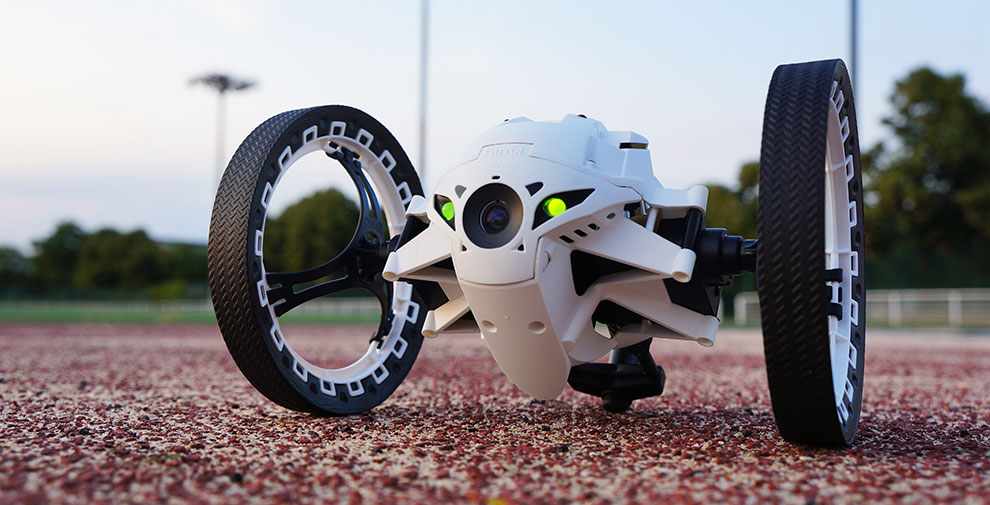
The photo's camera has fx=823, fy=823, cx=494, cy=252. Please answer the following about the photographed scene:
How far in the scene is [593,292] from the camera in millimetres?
4020

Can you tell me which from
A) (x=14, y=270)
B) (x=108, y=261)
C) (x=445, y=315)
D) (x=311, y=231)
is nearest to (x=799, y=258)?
(x=445, y=315)

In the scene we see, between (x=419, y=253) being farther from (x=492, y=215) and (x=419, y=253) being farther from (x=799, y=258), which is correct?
(x=799, y=258)

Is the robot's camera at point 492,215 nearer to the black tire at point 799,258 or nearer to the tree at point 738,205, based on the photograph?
the black tire at point 799,258

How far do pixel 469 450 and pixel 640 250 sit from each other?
1187mm

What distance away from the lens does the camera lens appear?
3.80 m

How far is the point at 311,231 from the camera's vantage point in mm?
48844

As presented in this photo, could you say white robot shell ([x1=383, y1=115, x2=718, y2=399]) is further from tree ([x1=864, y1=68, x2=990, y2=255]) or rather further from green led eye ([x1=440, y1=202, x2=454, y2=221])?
tree ([x1=864, y1=68, x2=990, y2=255])

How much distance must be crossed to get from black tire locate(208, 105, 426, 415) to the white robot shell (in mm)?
713

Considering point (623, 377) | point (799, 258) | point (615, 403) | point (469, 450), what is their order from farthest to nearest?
point (615, 403)
point (623, 377)
point (469, 450)
point (799, 258)

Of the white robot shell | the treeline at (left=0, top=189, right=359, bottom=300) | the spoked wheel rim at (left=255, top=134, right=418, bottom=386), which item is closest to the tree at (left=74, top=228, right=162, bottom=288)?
the treeline at (left=0, top=189, right=359, bottom=300)

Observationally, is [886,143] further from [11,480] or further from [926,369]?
[11,480]

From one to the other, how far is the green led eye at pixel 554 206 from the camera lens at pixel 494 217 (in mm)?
189

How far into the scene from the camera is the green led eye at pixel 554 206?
3.75m

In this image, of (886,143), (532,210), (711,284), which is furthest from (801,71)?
(886,143)
